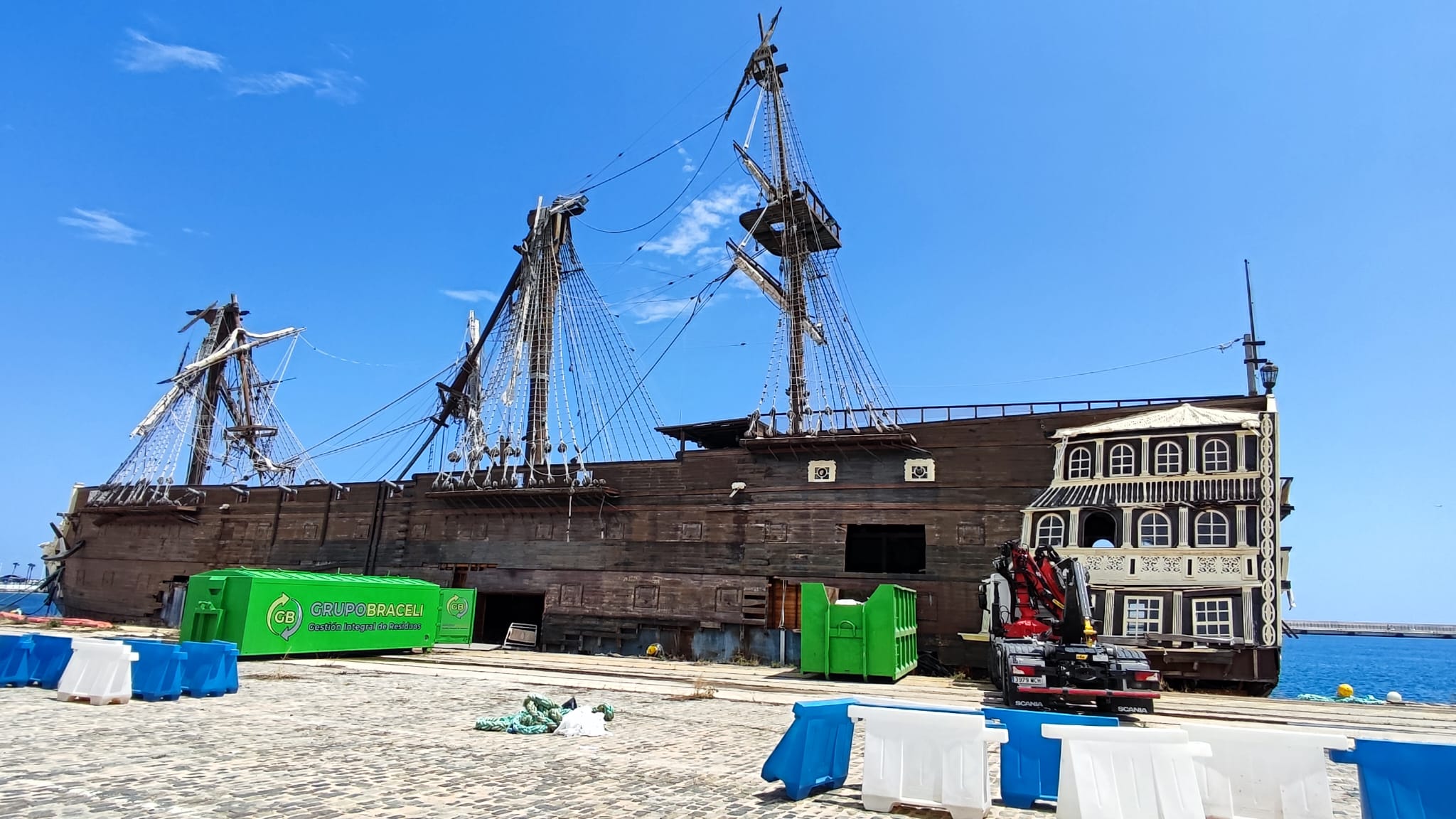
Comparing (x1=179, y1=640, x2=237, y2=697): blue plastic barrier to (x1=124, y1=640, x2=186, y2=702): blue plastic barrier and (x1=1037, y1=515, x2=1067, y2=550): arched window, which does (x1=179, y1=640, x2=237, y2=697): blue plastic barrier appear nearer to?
(x1=124, y1=640, x2=186, y2=702): blue plastic barrier

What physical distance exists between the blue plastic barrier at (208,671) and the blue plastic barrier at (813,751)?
35.4 feet

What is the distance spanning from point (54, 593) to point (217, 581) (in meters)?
42.2

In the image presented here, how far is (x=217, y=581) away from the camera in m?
21.8

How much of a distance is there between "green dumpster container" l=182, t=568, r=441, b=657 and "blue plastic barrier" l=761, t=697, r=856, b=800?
18455mm

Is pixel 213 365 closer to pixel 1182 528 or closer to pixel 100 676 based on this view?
pixel 100 676

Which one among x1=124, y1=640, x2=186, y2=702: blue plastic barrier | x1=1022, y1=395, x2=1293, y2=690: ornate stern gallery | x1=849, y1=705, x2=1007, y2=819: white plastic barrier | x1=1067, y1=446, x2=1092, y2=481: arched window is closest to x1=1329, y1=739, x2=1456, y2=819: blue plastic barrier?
x1=849, y1=705, x2=1007, y2=819: white plastic barrier

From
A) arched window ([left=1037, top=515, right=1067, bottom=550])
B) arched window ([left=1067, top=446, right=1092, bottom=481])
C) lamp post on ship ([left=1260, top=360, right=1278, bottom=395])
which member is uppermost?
lamp post on ship ([left=1260, top=360, right=1278, bottom=395])

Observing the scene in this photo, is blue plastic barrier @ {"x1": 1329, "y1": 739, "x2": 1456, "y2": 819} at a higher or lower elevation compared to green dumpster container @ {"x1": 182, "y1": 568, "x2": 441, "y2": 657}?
higher

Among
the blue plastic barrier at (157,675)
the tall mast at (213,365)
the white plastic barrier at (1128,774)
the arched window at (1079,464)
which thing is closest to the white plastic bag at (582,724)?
the white plastic barrier at (1128,774)

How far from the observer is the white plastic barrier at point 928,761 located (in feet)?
23.6

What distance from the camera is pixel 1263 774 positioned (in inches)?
271

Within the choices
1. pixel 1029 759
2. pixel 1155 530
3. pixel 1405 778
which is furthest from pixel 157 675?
pixel 1155 530

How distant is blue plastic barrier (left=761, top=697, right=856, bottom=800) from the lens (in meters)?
7.74

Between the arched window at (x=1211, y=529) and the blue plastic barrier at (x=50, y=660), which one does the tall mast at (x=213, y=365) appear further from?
the arched window at (x=1211, y=529)
